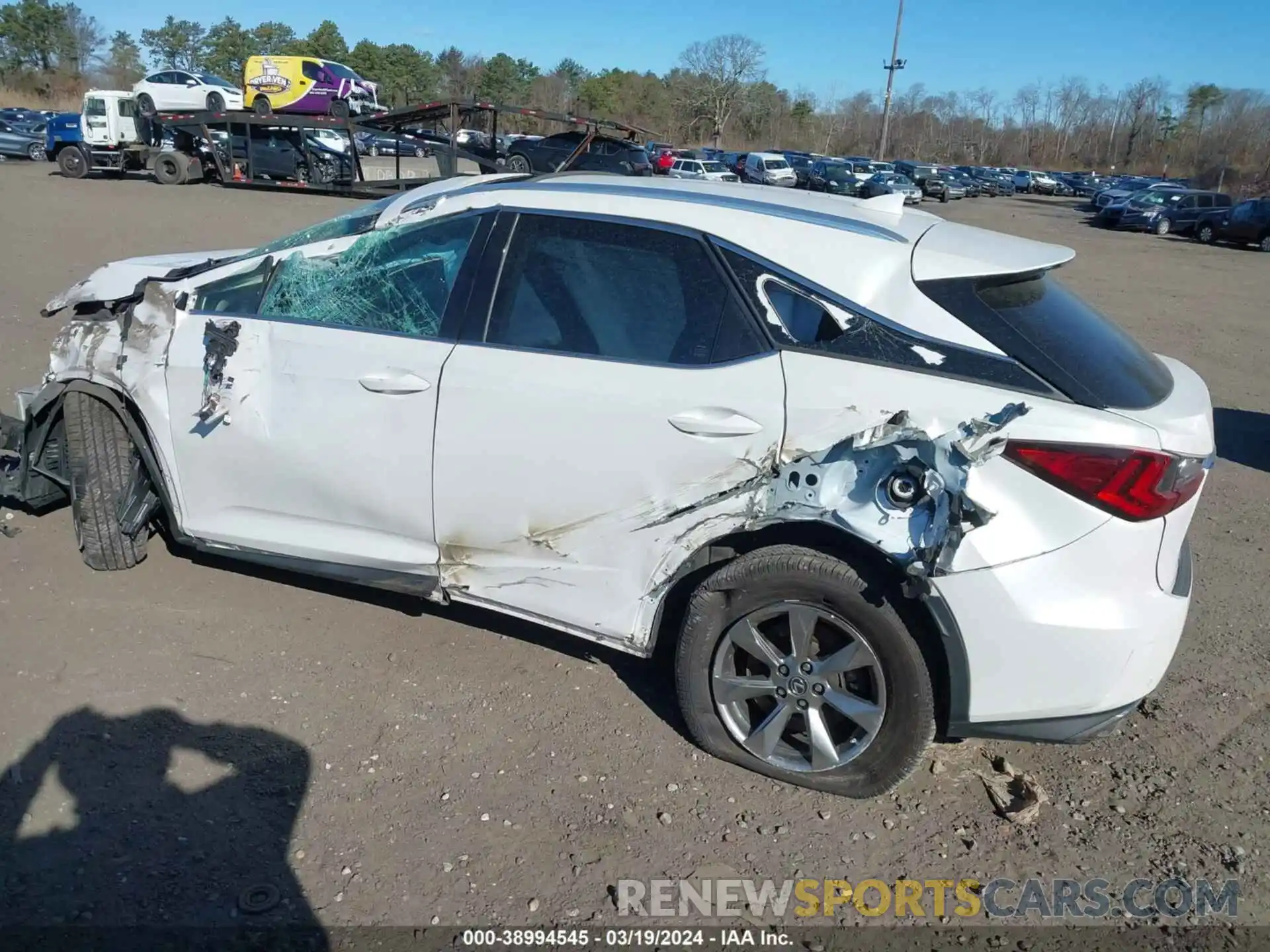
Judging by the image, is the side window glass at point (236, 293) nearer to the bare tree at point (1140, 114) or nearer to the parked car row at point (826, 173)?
the parked car row at point (826, 173)

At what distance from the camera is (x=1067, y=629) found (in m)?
2.66

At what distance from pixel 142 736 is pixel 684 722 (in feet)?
6.00

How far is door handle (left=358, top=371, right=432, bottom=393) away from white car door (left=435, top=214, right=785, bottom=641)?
0.35ft

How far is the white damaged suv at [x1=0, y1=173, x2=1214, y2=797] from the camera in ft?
8.79

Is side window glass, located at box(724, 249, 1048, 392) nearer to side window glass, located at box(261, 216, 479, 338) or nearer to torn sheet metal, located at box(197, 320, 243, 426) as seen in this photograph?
side window glass, located at box(261, 216, 479, 338)

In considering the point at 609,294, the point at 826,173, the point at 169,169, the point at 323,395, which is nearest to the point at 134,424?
the point at 323,395

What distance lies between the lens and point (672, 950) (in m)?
2.54

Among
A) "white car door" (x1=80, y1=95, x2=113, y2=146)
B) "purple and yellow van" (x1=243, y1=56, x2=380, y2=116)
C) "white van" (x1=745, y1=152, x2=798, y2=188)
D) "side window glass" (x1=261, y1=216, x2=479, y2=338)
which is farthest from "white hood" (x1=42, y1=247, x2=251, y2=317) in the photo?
"white van" (x1=745, y1=152, x2=798, y2=188)

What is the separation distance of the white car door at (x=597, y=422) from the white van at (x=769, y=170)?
128ft

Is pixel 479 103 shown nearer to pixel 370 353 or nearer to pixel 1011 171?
pixel 370 353

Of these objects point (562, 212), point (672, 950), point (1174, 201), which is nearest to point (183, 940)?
point (672, 950)

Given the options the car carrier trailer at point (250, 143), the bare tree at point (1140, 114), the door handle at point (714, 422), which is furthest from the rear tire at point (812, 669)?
the bare tree at point (1140, 114)

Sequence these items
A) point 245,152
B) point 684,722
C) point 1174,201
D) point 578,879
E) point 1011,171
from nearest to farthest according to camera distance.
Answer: point 578,879
point 684,722
point 245,152
point 1174,201
point 1011,171

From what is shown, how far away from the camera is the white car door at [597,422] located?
2959 mm
